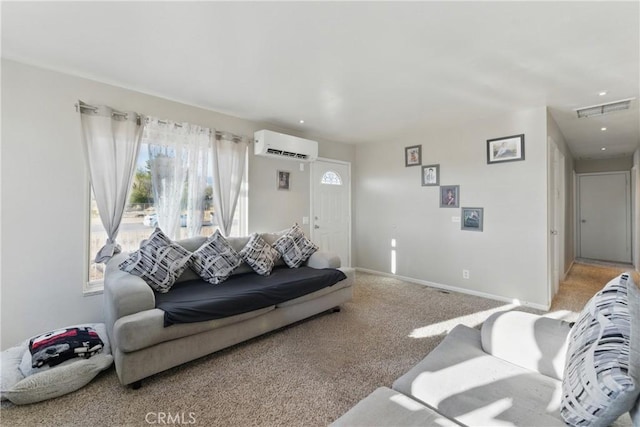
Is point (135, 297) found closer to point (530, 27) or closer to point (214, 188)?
point (214, 188)

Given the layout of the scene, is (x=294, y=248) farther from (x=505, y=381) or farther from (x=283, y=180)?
(x=505, y=381)

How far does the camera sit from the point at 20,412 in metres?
1.73

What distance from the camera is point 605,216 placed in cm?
655

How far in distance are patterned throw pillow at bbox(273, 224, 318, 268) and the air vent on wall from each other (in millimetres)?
3731

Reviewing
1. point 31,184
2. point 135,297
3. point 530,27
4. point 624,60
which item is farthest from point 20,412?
point 624,60

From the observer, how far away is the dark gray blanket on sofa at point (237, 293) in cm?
218

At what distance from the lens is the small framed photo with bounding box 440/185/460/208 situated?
13.8 ft

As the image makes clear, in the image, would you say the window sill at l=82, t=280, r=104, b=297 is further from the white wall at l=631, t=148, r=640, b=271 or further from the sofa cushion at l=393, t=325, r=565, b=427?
the white wall at l=631, t=148, r=640, b=271

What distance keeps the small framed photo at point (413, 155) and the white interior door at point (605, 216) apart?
5172 mm

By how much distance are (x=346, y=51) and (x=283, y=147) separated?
2.01 metres

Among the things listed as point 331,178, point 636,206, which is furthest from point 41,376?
point 636,206

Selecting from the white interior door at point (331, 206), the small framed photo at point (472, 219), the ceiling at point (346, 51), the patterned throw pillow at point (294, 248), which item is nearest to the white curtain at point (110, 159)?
the ceiling at point (346, 51)

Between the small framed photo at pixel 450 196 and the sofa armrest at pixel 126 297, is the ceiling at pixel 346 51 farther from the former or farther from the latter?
the sofa armrest at pixel 126 297

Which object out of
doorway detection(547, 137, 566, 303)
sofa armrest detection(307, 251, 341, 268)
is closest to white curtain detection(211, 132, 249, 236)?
sofa armrest detection(307, 251, 341, 268)
